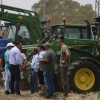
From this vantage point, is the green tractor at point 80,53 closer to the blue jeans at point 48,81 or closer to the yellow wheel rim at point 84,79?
the yellow wheel rim at point 84,79

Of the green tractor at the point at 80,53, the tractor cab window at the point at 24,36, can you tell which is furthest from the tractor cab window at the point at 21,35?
the green tractor at the point at 80,53

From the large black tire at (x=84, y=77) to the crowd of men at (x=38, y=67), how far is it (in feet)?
3.31

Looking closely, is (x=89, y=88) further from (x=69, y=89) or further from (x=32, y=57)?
(x=32, y=57)

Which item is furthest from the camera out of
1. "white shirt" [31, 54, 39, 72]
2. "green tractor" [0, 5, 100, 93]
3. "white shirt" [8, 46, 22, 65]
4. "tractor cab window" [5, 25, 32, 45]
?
"tractor cab window" [5, 25, 32, 45]

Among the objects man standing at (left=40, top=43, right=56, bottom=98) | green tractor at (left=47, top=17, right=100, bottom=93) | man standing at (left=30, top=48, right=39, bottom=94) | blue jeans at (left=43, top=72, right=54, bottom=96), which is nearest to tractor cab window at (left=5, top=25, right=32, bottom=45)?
green tractor at (left=47, top=17, right=100, bottom=93)

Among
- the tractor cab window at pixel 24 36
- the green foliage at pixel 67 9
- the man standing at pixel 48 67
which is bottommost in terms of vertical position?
the man standing at pixel 48 67

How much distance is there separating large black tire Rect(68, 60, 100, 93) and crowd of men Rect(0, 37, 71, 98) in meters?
1.01

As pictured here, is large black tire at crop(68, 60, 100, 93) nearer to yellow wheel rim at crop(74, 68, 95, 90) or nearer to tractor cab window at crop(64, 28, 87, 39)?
yellow wheel rim at crop(74, 68, 95, 90)

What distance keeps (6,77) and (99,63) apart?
3203mm

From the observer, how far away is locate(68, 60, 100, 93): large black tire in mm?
10477

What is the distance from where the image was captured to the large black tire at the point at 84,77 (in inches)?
412

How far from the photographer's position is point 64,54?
941 centimetres

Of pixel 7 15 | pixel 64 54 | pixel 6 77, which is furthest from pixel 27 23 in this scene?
pixel 64 54

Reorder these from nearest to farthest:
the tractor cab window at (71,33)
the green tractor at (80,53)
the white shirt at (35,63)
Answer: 1. the white shirt at (35,63)
2. the green tractor at (80,53)
3. the tractor cab window at (71,33)
